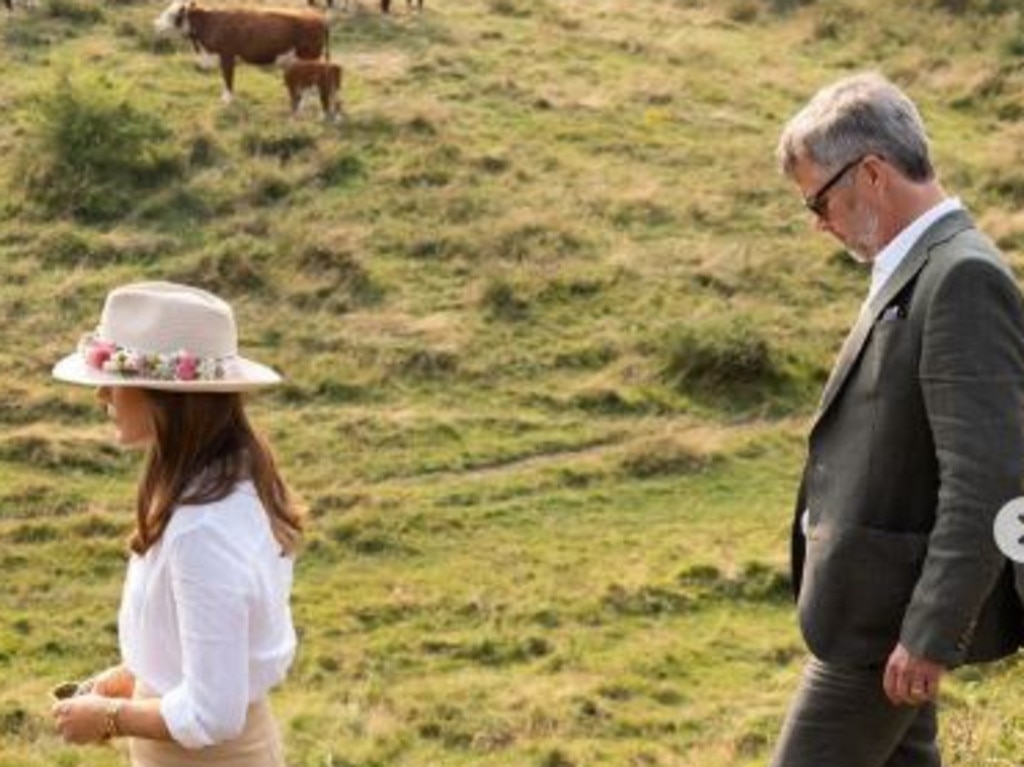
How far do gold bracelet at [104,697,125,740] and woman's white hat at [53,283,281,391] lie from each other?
1.77 ft

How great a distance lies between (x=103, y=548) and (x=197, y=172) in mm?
6695

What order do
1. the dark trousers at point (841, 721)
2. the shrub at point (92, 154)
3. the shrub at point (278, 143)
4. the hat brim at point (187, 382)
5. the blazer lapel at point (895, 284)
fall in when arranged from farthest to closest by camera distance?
the shrub at point (278, 143) < the shrub at point (92, 154) < the dark trousers at point (841, 721) < the blazer lapel at point (895, 284) < the hat brim at point (187, 382)

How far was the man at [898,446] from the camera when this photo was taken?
295 centimetres

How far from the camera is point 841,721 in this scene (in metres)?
3.32

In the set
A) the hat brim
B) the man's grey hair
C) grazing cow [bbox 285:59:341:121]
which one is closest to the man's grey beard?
the man's grey hair

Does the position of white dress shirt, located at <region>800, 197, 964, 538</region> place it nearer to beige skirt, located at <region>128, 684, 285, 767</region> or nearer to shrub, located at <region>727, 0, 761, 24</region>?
beige skirt, located at <region>128, 684, 285, 767</region>

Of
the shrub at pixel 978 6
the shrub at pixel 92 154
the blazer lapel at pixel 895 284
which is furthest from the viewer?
the shrub at pixel 978 6

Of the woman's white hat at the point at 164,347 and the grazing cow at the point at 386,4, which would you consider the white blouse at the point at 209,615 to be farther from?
the grazing cow at the point at 386,4

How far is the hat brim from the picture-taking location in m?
A: 2.70

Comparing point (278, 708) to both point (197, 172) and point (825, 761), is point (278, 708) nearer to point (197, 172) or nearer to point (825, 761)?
point (825, 761)

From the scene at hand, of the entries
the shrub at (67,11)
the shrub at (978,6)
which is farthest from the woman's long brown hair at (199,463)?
the shrub at (978,6)

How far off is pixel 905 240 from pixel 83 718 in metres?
1.72

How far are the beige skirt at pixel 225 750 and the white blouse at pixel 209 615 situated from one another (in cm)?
11

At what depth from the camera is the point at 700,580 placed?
892 centimetres
